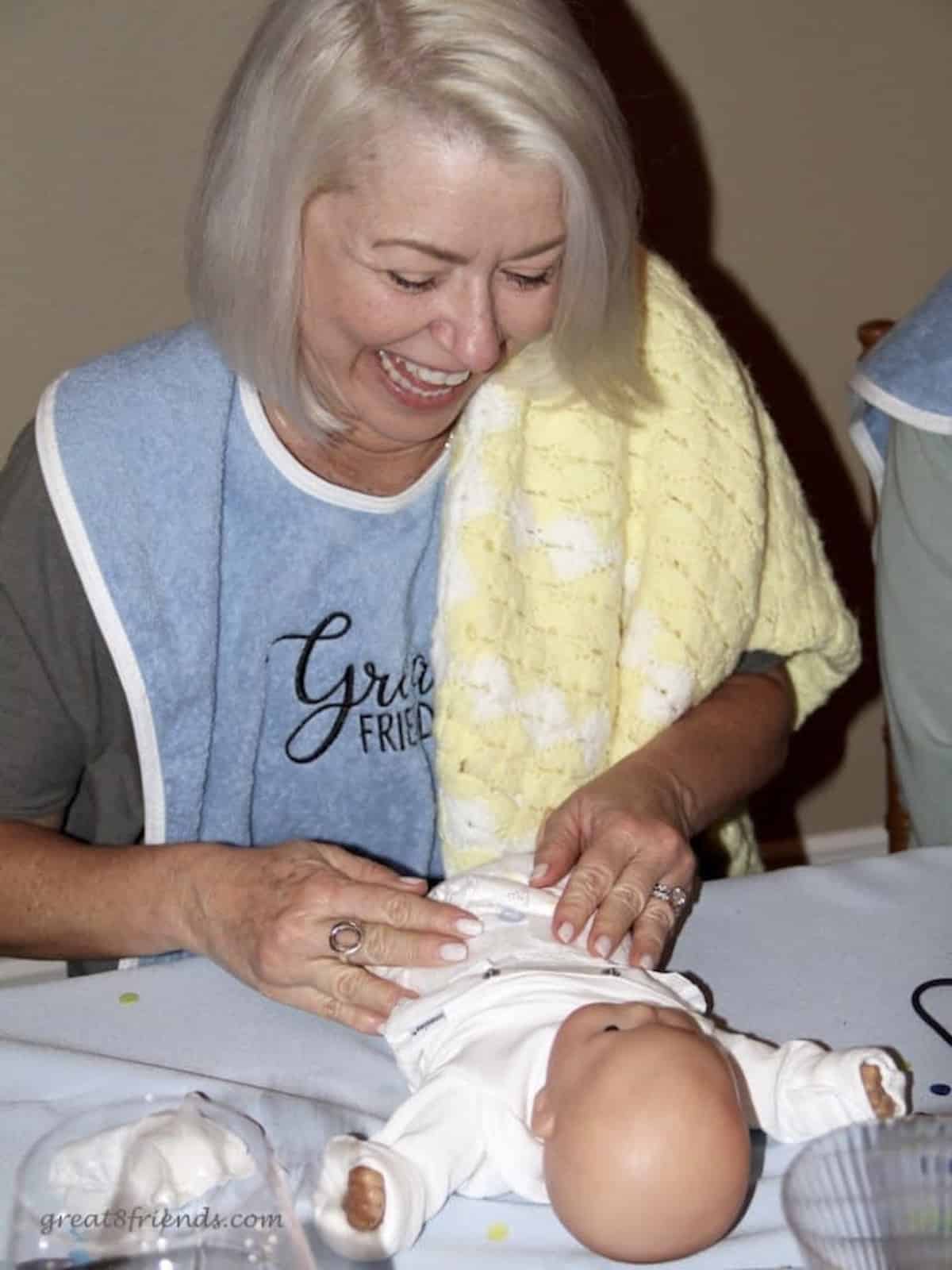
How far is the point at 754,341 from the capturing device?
7.69 feet

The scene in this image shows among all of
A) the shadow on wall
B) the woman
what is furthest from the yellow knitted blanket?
the shadow on wall

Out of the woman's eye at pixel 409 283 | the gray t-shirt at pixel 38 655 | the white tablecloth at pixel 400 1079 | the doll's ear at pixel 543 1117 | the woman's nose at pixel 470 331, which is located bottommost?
the white tablecloth at pixel 400 1079

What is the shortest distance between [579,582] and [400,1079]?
20.9 inches

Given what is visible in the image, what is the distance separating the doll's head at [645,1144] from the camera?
2.90ft

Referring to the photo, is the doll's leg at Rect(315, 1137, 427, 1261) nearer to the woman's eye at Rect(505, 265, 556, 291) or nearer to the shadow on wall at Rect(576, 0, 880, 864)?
the woman's eye at Rect(505, 265, 556, 291)

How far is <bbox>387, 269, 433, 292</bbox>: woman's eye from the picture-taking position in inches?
48.4

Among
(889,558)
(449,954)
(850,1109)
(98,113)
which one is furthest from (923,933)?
(98,113)

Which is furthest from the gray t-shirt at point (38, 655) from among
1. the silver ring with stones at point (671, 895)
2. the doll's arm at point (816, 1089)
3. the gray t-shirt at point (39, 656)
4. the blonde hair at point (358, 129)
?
the doll's arm at point (816, 1089)

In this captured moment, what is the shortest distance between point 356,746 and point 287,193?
0.47m

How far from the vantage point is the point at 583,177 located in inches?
48.8

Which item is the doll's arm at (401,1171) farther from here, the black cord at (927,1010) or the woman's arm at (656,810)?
the black cord at (927,1010)

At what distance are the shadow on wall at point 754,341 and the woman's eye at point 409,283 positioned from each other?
0.94 meters

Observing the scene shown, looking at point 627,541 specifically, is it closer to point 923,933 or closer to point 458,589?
point 458,589

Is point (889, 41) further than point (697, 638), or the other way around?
point (889, 41)
